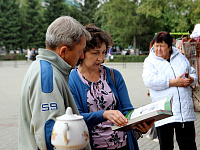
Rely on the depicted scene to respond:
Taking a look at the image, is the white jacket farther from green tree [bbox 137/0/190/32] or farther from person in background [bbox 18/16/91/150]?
green tree [bbox 137/0/190/32]

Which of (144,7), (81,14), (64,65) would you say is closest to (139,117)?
(64,65)

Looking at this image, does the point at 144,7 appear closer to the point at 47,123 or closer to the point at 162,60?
the point at 162,60

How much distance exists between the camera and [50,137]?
156cm

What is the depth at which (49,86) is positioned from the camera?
63.3 inches

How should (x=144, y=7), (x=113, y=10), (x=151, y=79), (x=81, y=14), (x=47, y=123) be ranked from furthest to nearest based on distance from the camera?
(x=81, y=14) → (x=113, y=10) → (x=144, y=7) → (x=151, y=79) → (x=47, y=123)

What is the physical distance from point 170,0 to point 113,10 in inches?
456

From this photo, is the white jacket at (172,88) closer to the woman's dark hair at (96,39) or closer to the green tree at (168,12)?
the woman's dark hair at (96,39)

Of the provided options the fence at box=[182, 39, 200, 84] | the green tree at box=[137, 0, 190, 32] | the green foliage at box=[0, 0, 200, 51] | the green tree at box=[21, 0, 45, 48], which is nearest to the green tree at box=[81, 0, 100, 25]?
the green foliage at box=[0, 0, 200, 51]

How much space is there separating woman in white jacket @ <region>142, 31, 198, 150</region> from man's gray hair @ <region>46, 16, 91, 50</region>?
6.89ft

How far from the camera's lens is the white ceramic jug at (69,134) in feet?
4.48

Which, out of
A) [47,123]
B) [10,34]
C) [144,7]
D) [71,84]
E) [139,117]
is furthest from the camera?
[10,34]

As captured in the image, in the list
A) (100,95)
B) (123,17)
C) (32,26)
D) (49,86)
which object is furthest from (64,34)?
(32,26)

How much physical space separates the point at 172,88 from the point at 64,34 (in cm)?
225

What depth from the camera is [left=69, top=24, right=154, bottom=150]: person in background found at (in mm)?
2490
